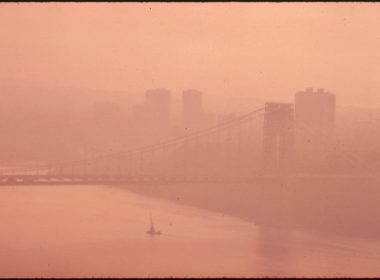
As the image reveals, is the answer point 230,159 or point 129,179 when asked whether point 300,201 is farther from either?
point 129,179

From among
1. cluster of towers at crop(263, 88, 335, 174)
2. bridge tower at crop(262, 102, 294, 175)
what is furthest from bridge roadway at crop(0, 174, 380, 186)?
cluster of towers at crop(263, 88, 335, 174)

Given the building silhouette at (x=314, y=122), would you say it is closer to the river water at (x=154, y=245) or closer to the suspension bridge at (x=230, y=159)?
the suspension bridge at (x=230, y=159)

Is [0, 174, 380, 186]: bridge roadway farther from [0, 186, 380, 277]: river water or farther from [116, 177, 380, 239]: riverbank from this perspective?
[0, 186, 380, 277]: river water

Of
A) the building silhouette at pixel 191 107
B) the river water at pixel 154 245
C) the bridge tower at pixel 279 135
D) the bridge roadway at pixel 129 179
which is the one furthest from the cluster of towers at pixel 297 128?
the river water at pixel 154 245

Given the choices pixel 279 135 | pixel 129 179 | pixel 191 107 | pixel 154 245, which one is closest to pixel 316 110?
pixel 279 135

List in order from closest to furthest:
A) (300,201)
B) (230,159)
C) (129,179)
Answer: (129,179) → (300,201) → (230,159)

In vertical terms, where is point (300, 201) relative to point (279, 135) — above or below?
below
